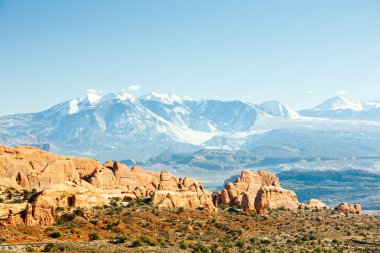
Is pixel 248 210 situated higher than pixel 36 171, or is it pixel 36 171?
pixel 36 171

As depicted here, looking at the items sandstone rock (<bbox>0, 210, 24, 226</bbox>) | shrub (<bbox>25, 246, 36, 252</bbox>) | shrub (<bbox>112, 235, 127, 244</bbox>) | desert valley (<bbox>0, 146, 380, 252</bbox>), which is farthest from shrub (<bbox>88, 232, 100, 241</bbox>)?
shrub (<bbox>25, 246, 36, 252</bbox>)

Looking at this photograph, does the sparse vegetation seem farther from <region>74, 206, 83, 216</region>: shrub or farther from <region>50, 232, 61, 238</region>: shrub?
<region>74, 206, 83, 216</region>: shrub

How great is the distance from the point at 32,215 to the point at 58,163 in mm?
31779

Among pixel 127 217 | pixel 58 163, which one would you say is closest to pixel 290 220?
pixel 127 217

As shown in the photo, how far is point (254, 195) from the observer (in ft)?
378

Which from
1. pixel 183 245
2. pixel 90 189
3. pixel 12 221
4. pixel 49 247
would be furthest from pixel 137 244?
pixel 90 189

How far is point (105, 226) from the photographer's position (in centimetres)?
6619

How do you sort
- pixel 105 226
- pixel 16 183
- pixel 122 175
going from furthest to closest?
pixel 122 175, pixel 16 183, pixel 105 226

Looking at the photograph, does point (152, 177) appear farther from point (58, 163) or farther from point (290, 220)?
point (290, 220)

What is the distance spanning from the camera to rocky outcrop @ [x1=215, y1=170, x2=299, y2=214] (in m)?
97.8

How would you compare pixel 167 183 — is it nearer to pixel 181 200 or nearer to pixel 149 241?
pixel 181 200

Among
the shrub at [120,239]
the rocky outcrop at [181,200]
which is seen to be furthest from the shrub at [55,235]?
the rocky outcrop at [181,200]

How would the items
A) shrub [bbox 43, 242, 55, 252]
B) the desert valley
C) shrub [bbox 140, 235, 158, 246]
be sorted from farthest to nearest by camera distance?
shrub [bbox 140, 235, 158, 246]
the desert valley
shrub [bbox 43, 242, 55, 252]

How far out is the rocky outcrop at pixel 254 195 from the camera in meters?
97.8
